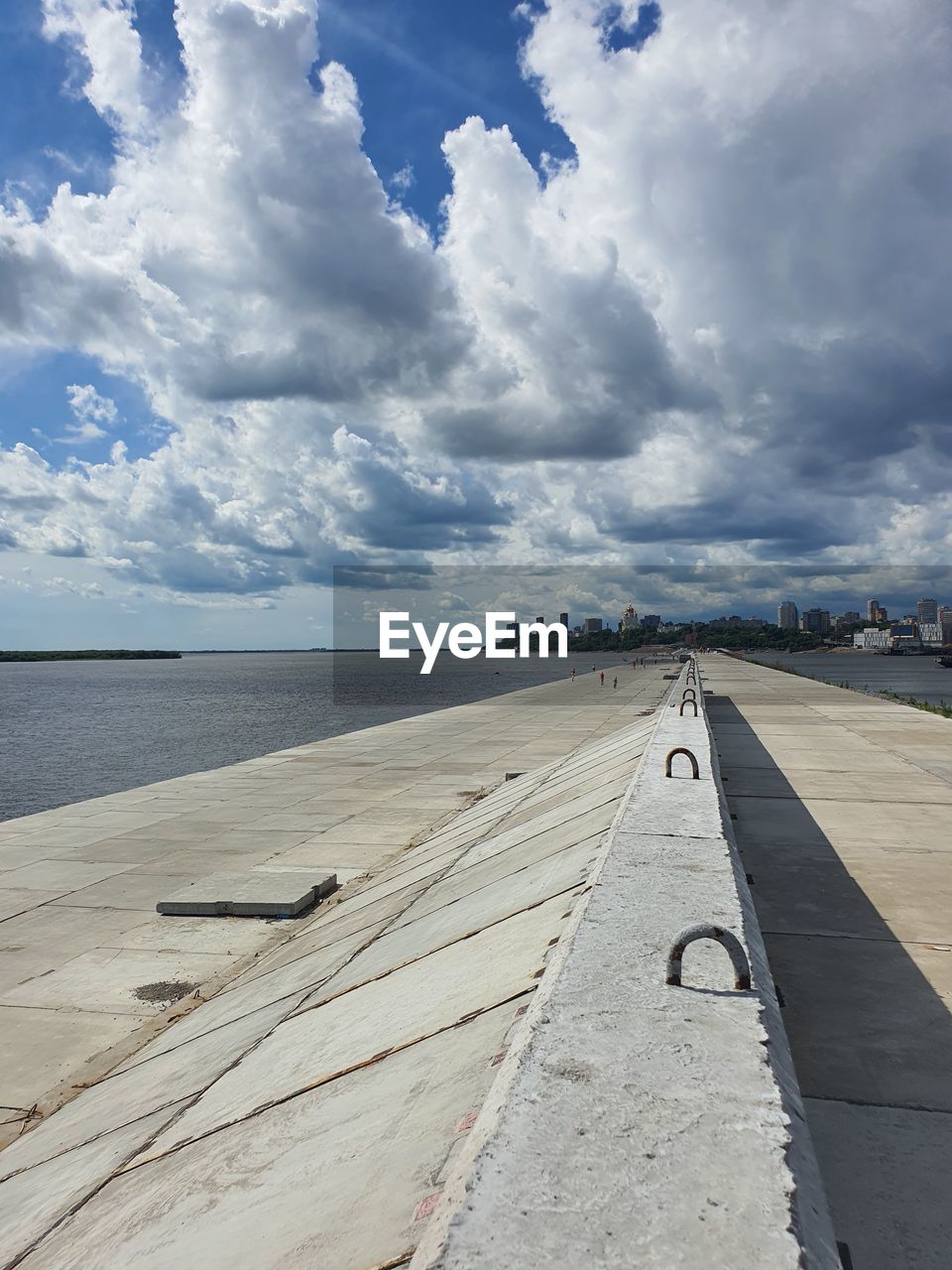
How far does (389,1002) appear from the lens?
15.4ft

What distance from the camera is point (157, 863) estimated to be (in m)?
13.5

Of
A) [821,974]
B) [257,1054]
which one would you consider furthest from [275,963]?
[821,974]

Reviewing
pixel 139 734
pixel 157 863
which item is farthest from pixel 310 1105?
pixel 139 734

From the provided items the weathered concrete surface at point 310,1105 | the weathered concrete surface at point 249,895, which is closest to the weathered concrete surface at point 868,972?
the weathered concrete surface at point 310,1105

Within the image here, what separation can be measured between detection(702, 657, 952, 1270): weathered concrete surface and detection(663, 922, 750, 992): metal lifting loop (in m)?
0.72

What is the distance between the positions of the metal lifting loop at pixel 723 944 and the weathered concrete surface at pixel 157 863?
16.6 ft

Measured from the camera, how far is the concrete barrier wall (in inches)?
68.2

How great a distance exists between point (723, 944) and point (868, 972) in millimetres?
2447

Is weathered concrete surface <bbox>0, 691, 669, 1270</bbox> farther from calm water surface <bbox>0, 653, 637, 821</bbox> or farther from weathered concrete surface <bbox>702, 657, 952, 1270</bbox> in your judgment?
calm water surface <bbox>0, 653, 637, 821</bbox>

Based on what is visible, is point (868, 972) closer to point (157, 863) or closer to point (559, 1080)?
point (559, 1080)

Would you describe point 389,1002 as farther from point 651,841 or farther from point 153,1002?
point 153,1002

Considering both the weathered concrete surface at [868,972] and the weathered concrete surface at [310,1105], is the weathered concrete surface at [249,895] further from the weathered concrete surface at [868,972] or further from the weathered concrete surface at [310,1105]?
the weathered concrete surface at [868,972]

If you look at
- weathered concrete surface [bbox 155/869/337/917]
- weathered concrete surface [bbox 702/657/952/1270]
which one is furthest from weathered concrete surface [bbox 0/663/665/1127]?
weathered concrete surface [bbox 702/657/952/1270]

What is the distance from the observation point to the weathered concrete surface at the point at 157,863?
7410 millimetres
